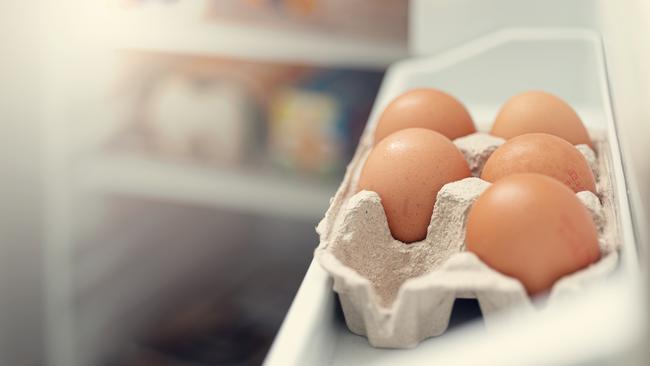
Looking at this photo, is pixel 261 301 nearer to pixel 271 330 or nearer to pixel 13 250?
pixel 271 330

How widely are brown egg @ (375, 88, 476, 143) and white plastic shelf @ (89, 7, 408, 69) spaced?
76 cm

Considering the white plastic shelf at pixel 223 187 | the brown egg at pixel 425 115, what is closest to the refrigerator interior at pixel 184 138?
the white plastic shelf at pixel 223 187

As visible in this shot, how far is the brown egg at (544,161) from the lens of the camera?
54 centimetres

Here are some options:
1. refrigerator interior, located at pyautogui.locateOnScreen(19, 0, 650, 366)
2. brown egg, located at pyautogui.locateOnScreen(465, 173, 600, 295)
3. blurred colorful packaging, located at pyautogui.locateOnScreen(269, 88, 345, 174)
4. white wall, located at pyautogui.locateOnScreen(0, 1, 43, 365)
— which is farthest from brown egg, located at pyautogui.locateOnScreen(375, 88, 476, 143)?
white wall, located at pyautogui.locateOnScreen(0, 1, 43, 365)

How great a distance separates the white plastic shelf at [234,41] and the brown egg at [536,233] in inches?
Result: 38.5

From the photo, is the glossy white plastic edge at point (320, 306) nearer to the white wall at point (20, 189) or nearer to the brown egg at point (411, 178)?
the brown egg at point (411, 178)

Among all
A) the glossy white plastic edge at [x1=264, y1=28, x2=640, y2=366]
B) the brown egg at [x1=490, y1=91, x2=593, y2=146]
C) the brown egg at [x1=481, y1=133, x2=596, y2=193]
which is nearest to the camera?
the glossy white plastic edge at [x1=264, y1=28, x2=640, y2=366]

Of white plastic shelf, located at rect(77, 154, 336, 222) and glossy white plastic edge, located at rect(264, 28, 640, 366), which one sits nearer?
glossy white plastic edge, located at rect(264, 28, 640, 366)

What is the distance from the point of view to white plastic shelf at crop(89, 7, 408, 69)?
1.43 metres

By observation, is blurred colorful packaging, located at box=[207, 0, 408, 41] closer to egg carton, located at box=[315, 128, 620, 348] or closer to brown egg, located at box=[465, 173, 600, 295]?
egg carton, located at box=[315, 128, 620, 348]

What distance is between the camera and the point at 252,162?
1511 millimetres

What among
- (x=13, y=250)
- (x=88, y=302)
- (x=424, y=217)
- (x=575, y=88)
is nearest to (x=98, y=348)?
(x=88, y=302)

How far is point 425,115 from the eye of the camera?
66 cm

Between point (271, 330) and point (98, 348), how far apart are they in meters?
0.35
